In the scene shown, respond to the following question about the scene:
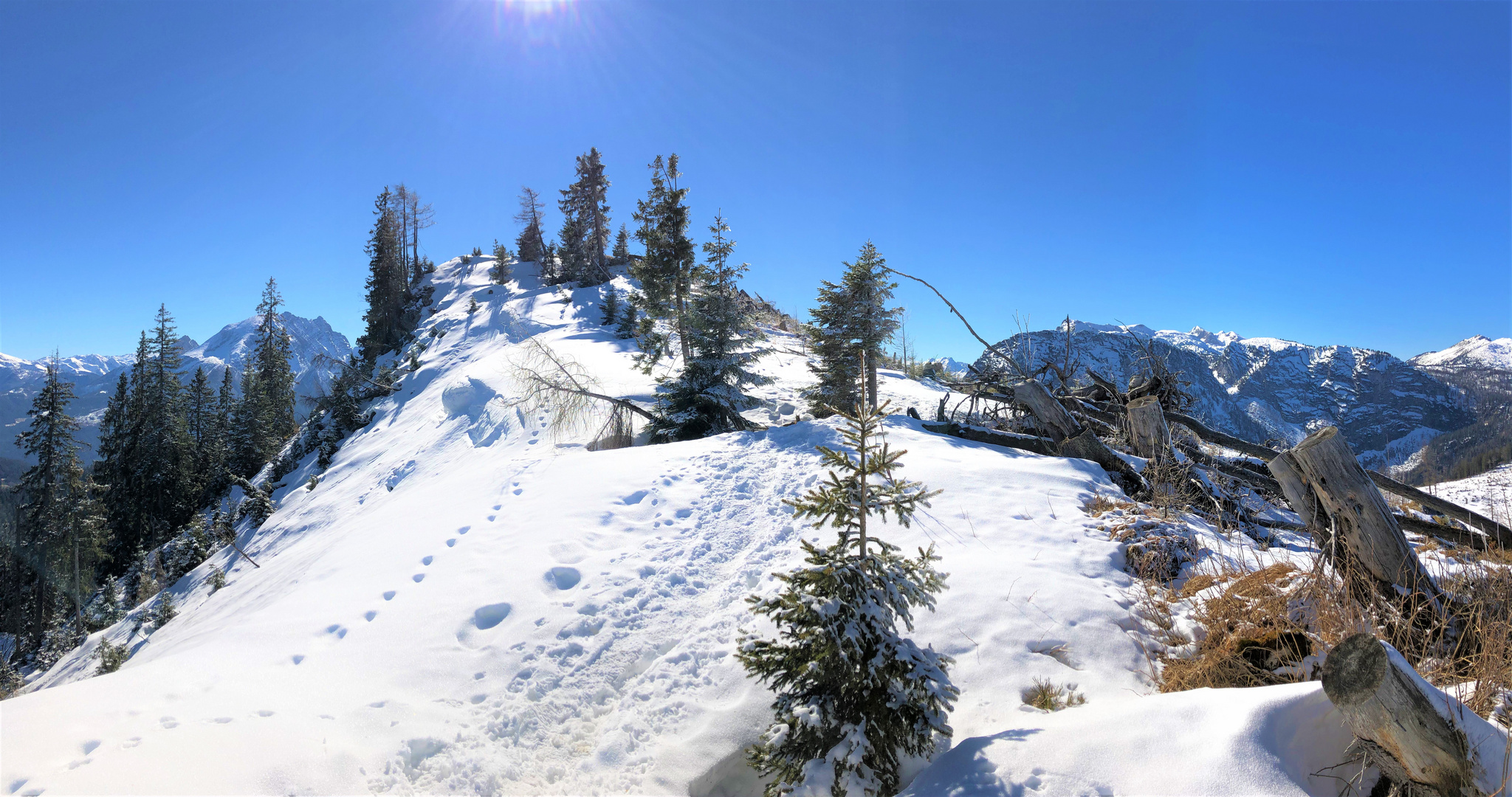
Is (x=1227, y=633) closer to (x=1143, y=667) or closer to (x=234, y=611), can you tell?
(x=1143, y=667)

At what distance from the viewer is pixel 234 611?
332 inches

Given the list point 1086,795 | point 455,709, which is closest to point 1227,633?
point 1086,795

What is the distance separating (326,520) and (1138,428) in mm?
19024

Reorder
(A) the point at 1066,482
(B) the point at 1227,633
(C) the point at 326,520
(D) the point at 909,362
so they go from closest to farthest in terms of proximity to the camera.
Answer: (B) the point at 1227,633, (A) the point at 1066,482, (C) the point at 326,520, (D) the point at 909,362

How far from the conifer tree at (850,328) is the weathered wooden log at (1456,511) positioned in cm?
834

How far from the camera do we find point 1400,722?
1.95m

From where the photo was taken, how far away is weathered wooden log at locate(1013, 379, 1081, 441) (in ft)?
26.5

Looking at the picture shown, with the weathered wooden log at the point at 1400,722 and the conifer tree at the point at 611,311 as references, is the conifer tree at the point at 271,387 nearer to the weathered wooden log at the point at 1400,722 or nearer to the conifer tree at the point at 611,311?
the conifer tree at the point at 611,311

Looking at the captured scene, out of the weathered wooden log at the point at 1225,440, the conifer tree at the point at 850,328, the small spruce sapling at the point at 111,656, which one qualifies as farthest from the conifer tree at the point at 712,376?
the small spruce sapling at the point at 111,656

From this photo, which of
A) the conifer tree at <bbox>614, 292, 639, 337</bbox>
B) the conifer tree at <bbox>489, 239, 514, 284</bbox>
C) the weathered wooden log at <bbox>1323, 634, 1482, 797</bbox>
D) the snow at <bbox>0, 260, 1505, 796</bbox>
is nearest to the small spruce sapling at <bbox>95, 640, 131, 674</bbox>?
the snow at <bbox>0, 260, 1505, 796</bbox>

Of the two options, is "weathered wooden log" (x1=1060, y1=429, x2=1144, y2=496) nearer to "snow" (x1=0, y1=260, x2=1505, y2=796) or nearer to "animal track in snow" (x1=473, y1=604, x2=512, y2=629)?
"snow" (x1=0, y1=260, x2=1505, y2=796)

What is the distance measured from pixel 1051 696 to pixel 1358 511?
90.8 inches

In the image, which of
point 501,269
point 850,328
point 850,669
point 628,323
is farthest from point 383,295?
point 850,669

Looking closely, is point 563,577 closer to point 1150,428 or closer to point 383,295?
point 1150,428
